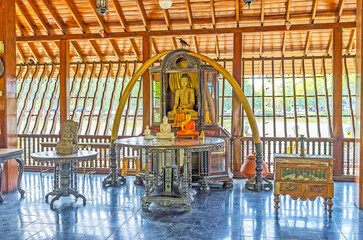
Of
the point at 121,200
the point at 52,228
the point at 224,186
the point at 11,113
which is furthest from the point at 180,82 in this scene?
the point at 52,228

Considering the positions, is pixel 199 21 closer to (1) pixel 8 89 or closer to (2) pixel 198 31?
(2) pixel 198 31

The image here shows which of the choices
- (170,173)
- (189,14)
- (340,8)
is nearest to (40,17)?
(189,14)

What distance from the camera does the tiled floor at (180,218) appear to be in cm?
411

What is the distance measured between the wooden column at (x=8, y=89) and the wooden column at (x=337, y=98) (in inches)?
269

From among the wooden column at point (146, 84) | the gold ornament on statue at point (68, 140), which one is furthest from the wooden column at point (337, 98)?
the gold ornament on statue at point (68, 140)

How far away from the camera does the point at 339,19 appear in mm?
7270

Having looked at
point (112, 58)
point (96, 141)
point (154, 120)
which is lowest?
point (96, 141)

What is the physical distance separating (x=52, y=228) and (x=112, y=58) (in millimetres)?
7002

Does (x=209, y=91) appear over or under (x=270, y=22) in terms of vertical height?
under

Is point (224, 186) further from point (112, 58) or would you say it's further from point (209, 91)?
point (112, 58)

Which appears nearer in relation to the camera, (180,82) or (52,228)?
(52,228)

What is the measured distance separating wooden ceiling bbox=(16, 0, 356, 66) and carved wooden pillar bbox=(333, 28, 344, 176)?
58 cm

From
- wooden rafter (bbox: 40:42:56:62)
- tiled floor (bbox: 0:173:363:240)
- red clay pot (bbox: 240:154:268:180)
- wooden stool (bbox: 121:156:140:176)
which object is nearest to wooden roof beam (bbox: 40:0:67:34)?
wooden rafter (bbox: 40:42:56:62)

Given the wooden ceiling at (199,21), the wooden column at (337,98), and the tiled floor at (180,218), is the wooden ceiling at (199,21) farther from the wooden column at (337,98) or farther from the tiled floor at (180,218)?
the tiled floor at (180,218)
